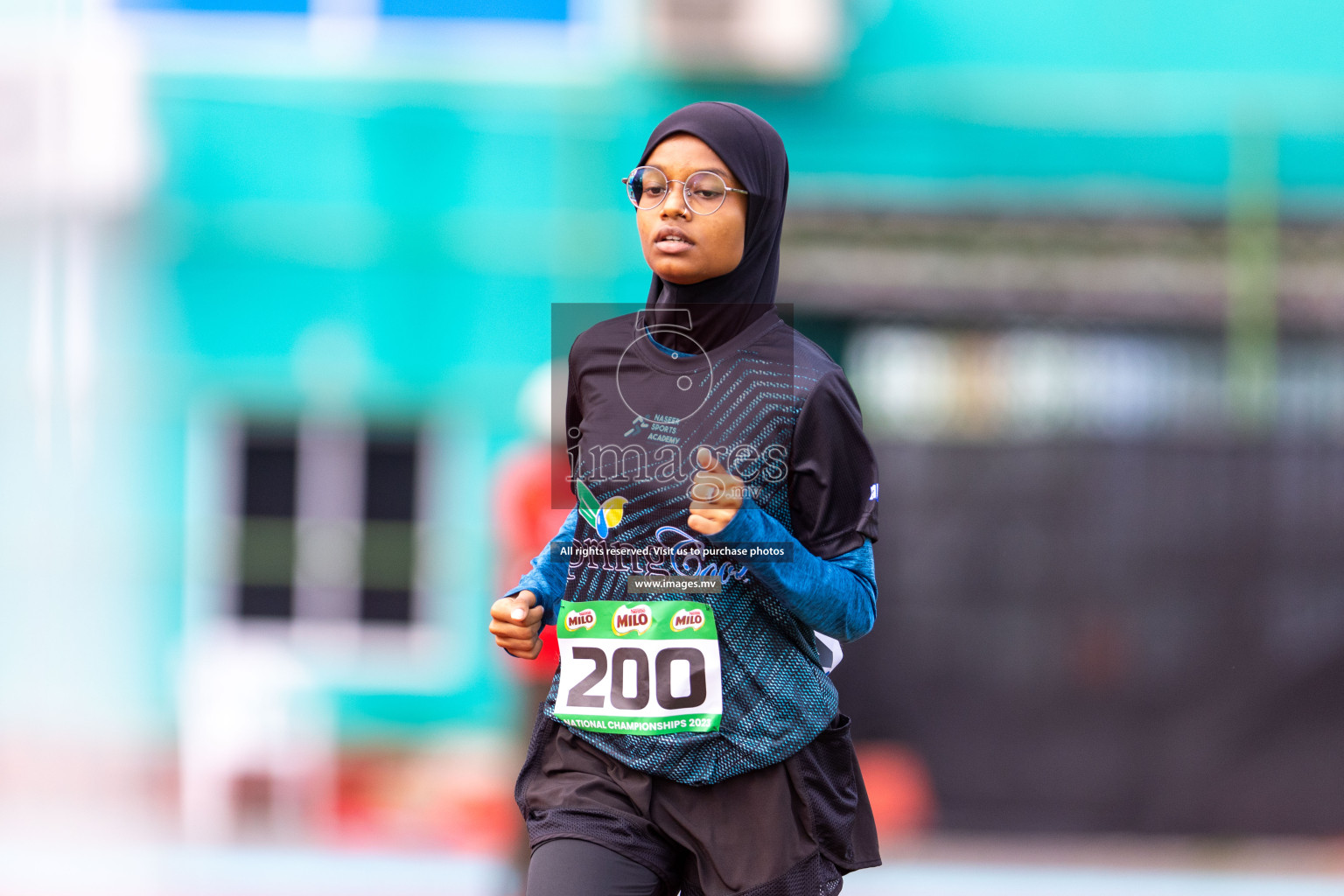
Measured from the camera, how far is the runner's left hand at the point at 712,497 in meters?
2.12

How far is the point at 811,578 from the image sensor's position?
7.39 ft

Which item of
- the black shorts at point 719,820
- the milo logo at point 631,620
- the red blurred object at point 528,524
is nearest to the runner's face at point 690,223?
the milo logo at point 631,620

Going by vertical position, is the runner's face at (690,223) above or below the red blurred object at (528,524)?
above

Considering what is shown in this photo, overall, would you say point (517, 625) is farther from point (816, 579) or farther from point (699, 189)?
point (699, 189)

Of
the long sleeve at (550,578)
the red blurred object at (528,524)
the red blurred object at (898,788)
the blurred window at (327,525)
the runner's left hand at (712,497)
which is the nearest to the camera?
the runner's left hand at (712,497)

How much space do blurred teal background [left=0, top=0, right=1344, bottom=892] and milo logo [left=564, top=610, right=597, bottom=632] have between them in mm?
6524

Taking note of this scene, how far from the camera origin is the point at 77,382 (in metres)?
8.98

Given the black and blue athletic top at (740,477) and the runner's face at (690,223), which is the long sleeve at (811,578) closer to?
the black and blue athletic top at (740,477)

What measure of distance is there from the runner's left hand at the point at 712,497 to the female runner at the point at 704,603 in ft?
0.44

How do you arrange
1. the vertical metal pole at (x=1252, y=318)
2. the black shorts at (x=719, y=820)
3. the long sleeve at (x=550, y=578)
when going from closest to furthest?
the black shorts at (x=719, y=820)
the long sleeve at (x=550, y=578)
the vertical metal pole at (x=1252, y=318)

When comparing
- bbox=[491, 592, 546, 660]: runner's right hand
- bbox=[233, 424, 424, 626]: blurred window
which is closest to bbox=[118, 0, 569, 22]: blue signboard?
bbox=[233, 424, 424, 626]: blurred window

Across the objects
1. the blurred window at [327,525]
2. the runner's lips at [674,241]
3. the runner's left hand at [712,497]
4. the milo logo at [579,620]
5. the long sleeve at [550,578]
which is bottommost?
the blurred window at [327,525]

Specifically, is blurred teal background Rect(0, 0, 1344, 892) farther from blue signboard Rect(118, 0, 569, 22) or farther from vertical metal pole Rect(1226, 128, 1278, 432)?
vertical metal pole Rect(1226, 128, 1278, 432)

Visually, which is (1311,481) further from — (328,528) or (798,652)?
(798,652)
